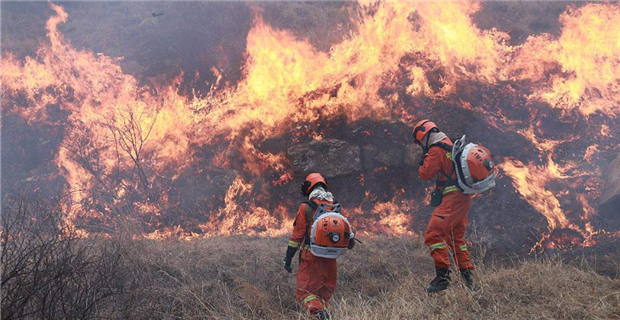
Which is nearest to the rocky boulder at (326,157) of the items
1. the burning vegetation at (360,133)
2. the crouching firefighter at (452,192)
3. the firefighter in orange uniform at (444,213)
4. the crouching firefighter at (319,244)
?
the burning vegetation at (360,133)

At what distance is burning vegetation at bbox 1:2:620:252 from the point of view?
9211mm

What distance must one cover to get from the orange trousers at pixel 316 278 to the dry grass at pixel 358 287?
248 millimetres

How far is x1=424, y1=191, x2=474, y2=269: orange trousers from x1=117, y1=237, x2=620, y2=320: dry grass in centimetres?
31

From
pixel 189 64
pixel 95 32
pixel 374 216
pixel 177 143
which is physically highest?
pixel 95 32

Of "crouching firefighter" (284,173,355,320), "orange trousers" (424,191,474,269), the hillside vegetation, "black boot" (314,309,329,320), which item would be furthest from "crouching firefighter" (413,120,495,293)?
"black boot" (314,309,329,320)

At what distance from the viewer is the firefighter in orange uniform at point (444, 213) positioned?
4.73 metres

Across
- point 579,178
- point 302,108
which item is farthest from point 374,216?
point 579,178

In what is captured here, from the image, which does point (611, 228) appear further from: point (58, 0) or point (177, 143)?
point (58, 0)

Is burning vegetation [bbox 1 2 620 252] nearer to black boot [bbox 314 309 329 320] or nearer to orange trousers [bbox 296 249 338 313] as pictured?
orange trousers [bbox 296 249 338 313]

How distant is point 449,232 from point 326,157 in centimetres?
516

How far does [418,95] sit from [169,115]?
22.8ft

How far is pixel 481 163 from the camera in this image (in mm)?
4797

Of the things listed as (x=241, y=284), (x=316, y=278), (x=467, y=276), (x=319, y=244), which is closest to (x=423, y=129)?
(x=467, y=276)

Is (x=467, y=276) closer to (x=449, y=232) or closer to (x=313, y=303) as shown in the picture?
(x=449, y=232)
